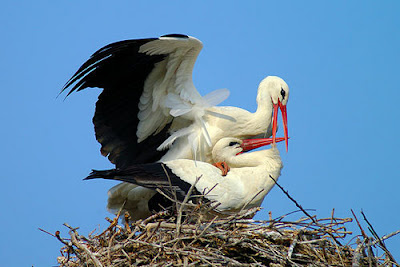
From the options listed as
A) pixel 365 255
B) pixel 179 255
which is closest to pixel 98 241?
pixel 179 255

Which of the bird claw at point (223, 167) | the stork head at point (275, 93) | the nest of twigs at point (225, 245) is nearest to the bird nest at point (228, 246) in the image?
the nest of twigs at point (225, 245)

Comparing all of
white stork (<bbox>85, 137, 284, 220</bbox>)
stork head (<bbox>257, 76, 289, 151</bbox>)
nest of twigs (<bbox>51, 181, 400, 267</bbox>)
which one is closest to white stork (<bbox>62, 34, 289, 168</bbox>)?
stork head (<bbox>257, 76, 289, 151</bbox>)

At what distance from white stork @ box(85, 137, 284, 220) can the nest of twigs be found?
46 centimetres

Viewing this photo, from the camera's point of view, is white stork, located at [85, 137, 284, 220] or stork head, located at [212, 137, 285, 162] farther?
stork head, located at [212, 137, 285, 162]

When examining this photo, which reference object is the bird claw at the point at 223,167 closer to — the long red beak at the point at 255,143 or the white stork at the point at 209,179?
the white stork at the point at 209,179

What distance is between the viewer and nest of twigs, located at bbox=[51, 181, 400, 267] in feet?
19.5

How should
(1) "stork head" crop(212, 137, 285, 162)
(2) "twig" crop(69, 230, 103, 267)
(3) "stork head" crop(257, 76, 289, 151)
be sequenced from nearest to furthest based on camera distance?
(2) "twig" crop(69, 230, 103, 267) → (1) "stork head" crop(212, 137, 285, 162) → (3) "stork head" crop(257, 76, 289, 151)

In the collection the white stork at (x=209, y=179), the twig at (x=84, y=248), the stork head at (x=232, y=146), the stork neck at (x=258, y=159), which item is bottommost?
the twig at (x=84, y=248)

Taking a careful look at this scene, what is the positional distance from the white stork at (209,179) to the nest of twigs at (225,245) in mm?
462

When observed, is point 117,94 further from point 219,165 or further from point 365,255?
point 365,255

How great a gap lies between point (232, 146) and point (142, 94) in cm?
91

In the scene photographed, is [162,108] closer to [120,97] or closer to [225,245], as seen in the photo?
[120,97]

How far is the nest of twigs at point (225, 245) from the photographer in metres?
5.94

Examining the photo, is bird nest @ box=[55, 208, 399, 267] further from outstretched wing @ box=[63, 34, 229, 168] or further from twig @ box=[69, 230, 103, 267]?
outstretched wing @ box=[63, 34, 229, 168]
